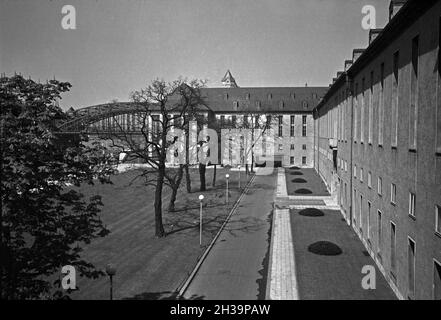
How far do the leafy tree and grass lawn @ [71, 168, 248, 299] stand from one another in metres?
1.66

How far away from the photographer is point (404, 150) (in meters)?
13.4

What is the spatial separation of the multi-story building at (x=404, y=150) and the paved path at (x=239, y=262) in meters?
5.38

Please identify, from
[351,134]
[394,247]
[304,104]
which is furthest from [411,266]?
[304,104]

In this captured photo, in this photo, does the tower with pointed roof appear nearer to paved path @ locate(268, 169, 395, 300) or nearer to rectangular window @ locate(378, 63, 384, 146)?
paved path @ locate(268, 169, 395, 300)

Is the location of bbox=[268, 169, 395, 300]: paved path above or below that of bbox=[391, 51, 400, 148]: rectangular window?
below

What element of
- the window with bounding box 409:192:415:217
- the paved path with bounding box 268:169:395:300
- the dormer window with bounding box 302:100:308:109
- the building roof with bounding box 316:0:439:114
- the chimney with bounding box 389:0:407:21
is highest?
the dormer window with bounding box 302:100:308:109

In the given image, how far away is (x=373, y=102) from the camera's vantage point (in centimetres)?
1953

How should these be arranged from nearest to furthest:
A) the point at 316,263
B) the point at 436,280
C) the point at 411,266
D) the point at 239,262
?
1. the point at 436,280
2. the point at 411,266
3. the point at 316,263
4. the point at 239,262

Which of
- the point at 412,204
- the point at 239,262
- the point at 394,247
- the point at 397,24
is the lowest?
the point at 239,262

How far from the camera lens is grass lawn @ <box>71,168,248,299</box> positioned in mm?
17328

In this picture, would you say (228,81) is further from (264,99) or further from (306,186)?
(306,186)

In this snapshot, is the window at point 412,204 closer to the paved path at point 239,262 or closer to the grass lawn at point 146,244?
the paved path at point 239,262

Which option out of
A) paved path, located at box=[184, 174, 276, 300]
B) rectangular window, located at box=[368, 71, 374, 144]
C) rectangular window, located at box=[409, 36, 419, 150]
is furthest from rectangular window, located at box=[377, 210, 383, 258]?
rectangular window, located at box=[409, 36, 419, 150]

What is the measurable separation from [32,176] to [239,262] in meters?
13.4
